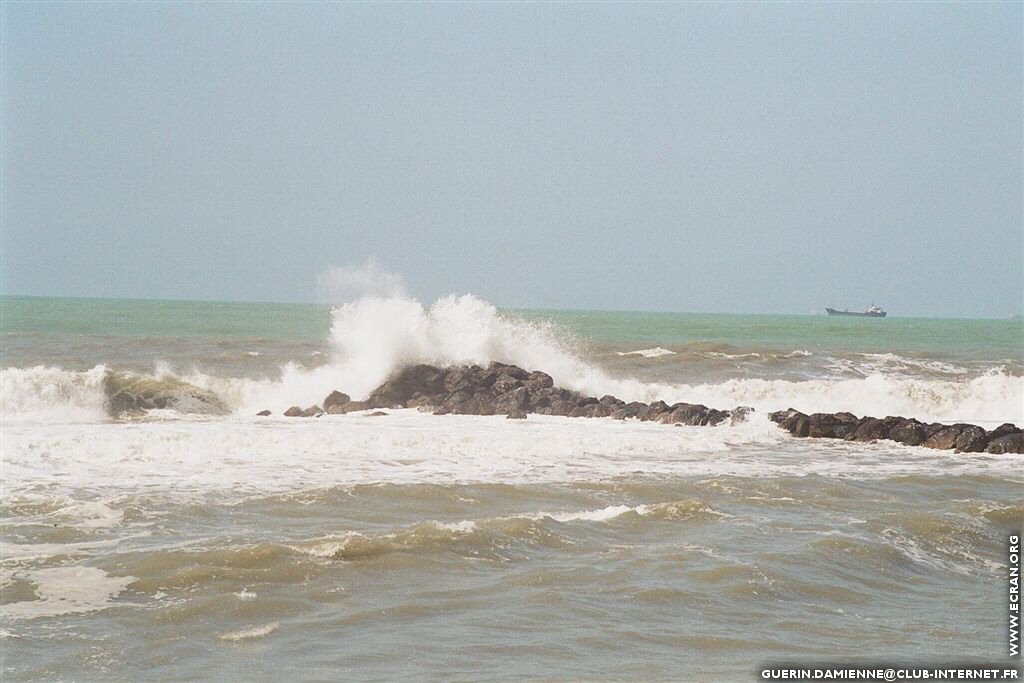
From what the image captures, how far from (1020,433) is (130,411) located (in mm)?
15850

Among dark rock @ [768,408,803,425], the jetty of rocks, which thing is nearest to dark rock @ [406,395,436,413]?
the jetty of rocks

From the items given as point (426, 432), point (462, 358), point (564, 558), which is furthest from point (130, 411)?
point (564, 558)

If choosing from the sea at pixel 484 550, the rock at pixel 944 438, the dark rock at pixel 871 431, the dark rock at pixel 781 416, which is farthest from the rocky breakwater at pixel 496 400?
the rock at pixel 944 438

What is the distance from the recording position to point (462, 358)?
22156 millimetres

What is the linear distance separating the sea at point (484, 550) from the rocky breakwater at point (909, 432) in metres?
0.44

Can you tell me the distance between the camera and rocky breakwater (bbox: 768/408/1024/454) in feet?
54.0

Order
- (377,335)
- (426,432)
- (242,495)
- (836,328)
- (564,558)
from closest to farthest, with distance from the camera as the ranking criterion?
1. (564,558)
2. (242,495)
3. (426,432)
4. (377,335)
5. (836,328)

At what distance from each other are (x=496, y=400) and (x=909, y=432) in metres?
7.12

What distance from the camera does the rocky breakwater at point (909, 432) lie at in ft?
54.0

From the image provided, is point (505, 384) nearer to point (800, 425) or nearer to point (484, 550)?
point (800, 425)

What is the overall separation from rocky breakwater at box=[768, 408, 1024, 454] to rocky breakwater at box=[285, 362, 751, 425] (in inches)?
42.4

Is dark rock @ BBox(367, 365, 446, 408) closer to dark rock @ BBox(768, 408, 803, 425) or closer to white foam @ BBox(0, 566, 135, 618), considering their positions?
dark rock @ BBox(768, 408, 803, 425)

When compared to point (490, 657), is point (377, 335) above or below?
above

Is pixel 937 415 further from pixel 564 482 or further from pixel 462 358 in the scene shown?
pixel 564 482
